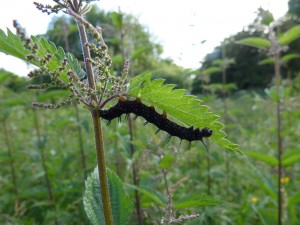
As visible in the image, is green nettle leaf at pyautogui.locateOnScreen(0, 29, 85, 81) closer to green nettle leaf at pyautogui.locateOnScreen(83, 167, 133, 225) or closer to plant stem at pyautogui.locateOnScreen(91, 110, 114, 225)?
plant stem at pyautogui.locateOnScreen(91, 110, 114, 225)

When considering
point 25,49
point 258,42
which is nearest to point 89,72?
point 25,49

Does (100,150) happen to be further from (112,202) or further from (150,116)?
(112,202)

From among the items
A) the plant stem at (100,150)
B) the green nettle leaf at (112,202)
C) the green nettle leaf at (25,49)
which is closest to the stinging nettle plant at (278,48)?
the green nettle leaf at (112,202)

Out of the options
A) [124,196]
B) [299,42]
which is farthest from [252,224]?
[299,42]

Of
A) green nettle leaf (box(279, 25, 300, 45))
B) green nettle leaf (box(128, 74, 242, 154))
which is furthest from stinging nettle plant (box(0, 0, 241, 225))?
green nettle leaf (box(279, 25, 300, 45))

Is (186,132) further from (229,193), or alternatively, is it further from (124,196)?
(229,193)

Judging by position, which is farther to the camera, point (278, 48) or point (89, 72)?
point (278, 48)

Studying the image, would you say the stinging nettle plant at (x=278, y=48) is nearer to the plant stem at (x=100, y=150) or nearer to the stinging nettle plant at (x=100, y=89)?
the stinging nettle plant at (x=100, y=89)

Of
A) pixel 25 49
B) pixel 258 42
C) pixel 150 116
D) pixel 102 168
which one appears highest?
pixel 258 42
